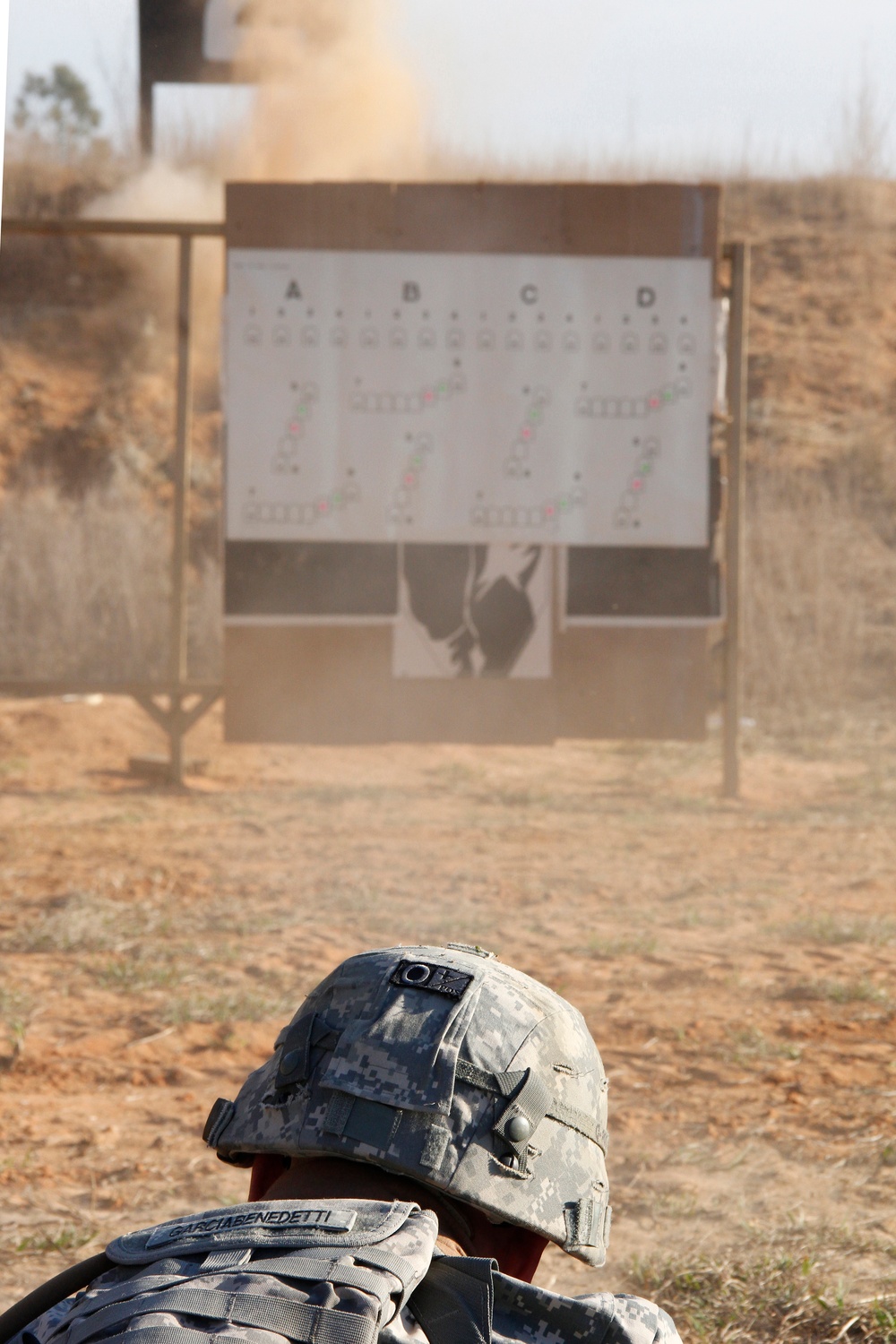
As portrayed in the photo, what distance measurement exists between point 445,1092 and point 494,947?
336 centimetres

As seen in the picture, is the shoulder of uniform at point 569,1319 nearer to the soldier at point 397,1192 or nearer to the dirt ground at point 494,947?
the soldier at point 397,1192

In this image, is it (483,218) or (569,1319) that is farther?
(483,218)

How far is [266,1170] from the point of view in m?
1.71

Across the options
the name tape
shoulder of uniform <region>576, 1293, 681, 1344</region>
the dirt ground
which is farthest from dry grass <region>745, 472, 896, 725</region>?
the name tape

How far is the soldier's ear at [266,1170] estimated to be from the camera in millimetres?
1686

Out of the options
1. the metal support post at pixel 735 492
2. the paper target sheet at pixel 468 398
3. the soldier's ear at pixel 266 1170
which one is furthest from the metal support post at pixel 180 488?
the soldier's ear at pixel 266 1170

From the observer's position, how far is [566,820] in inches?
279

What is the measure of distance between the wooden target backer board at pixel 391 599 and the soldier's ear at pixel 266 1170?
13.7ft

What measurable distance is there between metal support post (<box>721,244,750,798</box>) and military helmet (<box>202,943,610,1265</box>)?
200 inches

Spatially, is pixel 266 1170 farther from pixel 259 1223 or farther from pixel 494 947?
pixel 494 947

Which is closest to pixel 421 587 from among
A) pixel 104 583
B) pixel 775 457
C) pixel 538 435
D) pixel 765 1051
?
pixel 538 435

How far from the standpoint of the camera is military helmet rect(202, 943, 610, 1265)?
1532 millimetres

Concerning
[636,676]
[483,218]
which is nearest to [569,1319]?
[636,676]

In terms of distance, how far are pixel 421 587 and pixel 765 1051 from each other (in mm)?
2699
